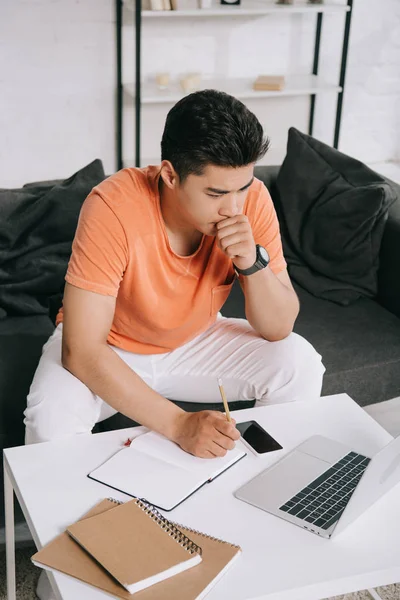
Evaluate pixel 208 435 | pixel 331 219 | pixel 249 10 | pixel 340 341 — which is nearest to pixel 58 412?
pixel 208 435

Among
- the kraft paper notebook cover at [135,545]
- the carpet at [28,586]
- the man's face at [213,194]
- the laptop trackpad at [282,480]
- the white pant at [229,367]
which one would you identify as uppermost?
the man's face at [213,194]

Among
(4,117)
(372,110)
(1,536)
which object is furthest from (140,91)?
(1,536)

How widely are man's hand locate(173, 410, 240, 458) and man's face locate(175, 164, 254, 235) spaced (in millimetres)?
398

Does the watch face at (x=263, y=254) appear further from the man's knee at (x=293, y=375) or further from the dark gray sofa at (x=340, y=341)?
the dark gray sofa at (x=340, y=341)

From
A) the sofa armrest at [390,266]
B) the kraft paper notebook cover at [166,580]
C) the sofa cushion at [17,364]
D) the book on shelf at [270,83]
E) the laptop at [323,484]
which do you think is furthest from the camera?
the book on shelf at [270,83]

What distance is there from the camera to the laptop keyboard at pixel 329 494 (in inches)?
51.4

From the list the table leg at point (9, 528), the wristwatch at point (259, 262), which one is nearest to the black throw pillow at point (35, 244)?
the wristwatch at point (259, 262)

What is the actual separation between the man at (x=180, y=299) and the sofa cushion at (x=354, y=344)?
0.97 ft

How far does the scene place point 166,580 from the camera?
1.13 m

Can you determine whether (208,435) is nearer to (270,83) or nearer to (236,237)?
(236,237)

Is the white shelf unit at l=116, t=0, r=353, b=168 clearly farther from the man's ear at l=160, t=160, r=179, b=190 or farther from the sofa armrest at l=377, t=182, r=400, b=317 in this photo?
the man's ear at l=160, t=160, r=179, b=190

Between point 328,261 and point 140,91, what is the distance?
1655 millimetres

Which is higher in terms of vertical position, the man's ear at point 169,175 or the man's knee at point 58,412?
the man's ear at point 169,175

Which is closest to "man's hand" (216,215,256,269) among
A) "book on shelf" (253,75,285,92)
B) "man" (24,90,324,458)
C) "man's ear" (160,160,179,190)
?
"man" (24,90,324,458)
